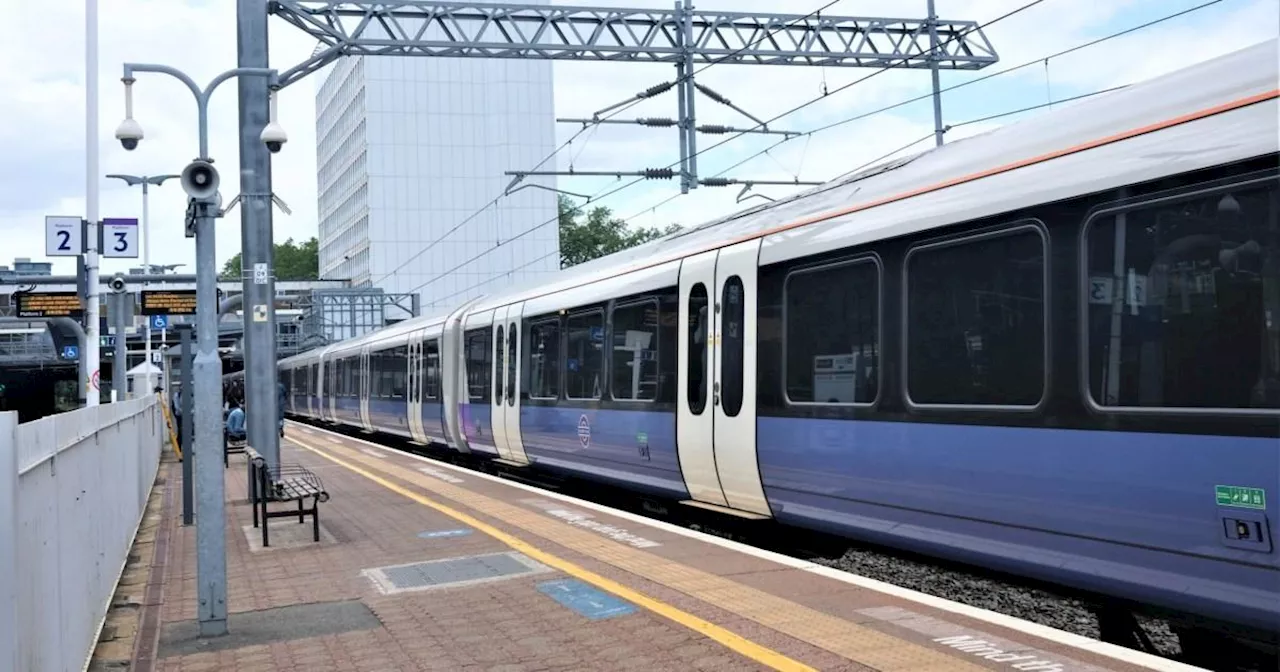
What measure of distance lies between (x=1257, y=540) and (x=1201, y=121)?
2035 millimetres

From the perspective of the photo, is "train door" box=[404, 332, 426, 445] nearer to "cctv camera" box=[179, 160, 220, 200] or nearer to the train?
the train

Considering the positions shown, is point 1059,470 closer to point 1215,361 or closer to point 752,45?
point 1215,361

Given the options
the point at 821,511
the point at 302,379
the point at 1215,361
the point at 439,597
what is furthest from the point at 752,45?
the point at 302,379

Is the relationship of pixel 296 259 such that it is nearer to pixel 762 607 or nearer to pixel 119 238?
pixel 119 238

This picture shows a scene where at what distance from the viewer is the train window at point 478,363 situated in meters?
18.6

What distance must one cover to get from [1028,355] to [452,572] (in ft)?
15.1

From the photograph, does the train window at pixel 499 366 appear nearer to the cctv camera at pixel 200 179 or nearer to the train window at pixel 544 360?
the train window at pixel 544 360

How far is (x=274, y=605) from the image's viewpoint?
8383mm

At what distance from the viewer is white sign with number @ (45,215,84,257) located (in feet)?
66.3

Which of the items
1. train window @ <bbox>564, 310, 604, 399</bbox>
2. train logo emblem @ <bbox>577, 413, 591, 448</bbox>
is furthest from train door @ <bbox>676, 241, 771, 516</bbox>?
train logo emblem @ <bbox>577, 413, 591, 448</bbox>

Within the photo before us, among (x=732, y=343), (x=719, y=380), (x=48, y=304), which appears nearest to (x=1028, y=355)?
(x=732, y=343)

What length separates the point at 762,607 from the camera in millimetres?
7332

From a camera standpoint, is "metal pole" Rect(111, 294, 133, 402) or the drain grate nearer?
the drain grate

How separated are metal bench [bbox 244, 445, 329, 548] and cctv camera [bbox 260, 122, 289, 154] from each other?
3201mm
